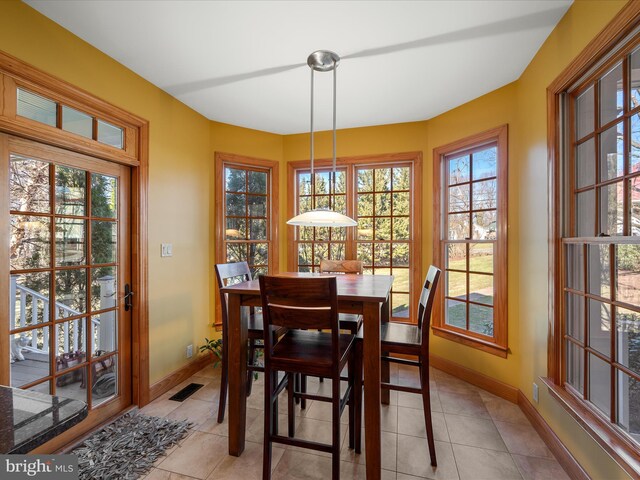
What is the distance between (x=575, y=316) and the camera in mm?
1881

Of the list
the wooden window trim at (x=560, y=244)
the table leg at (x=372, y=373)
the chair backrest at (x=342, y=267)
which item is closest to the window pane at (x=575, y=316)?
the wooden window trim at (x=560, y=244)

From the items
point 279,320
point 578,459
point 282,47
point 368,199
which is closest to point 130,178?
point 282,47

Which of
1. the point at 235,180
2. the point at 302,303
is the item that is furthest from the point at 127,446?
the point at 235,180

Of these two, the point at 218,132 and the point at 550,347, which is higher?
the point at 218,132

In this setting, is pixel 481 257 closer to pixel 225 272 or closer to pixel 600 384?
pixel 600 384

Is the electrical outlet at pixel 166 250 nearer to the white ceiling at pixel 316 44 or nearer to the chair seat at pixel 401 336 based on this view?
the white ceiling at pixel 316 44

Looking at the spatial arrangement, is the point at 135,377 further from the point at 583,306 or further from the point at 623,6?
the point at 623,6

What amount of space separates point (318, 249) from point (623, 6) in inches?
119

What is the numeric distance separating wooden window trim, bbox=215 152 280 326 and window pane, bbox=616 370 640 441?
10.0 feet

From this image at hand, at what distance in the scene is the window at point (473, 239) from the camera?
2.70 m

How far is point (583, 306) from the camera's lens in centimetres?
179

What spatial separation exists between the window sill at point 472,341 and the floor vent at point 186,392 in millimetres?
2419

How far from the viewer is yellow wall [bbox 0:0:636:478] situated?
1.79m

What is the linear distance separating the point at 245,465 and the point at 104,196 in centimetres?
213
